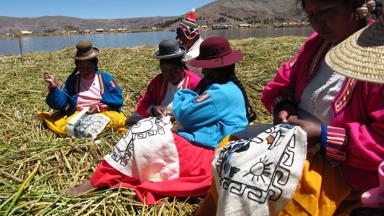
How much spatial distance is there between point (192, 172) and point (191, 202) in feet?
0.63

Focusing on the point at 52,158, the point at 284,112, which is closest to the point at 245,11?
the point at 52,158

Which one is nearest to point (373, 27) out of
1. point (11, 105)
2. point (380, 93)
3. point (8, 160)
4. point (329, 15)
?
point (380, 93)

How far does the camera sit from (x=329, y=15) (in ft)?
5.71

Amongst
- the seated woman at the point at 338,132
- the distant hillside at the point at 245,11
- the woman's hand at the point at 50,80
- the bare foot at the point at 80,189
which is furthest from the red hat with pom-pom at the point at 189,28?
the distant hillside at the point at 245,11

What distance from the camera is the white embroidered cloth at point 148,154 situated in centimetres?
245

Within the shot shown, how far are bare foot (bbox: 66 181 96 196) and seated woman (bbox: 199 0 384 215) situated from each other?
1.05 metres

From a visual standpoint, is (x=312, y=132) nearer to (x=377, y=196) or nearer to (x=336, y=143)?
(x=336, y=143)

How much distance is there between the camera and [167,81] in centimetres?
333

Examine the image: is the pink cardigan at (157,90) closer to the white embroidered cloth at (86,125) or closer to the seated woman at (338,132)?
the white embroidered cloth at (86,125)

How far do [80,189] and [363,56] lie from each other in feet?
6.59

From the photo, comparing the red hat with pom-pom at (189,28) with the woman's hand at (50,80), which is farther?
the red hat with pom-pom at (189,28)

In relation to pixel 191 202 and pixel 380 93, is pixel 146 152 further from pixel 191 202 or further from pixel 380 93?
pixel 380 93

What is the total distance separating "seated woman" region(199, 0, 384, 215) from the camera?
5.17 feet

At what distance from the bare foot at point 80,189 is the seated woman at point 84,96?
1181 millimetres
